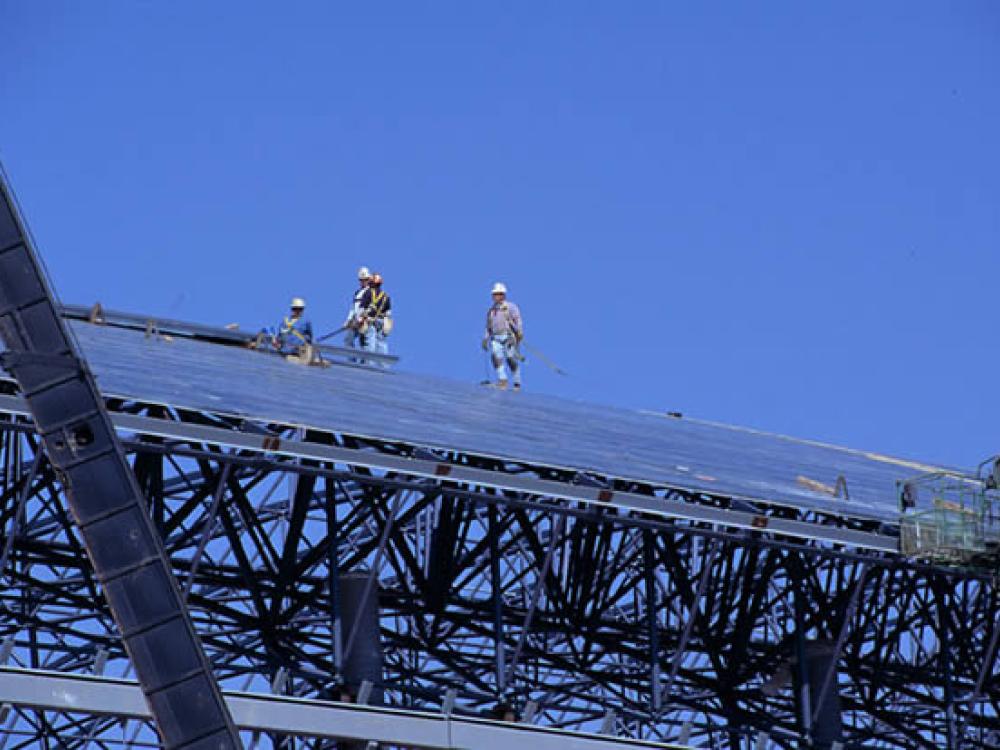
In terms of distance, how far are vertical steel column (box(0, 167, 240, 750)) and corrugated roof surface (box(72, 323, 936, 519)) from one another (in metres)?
10.6

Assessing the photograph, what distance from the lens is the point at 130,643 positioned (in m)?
29.9

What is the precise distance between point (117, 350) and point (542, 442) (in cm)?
811

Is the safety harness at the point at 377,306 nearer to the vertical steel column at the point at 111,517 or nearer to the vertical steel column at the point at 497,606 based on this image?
the vertical steel column at the point at 497,606

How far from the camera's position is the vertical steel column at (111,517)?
2984 centimetres

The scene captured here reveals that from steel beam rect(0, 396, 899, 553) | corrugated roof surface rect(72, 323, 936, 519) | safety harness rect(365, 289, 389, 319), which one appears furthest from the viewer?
safety harness rect(365, 289, 389, 319)

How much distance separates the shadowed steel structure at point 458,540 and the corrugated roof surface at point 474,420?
122 millimetres

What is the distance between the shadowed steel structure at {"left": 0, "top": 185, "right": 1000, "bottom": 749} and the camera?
4234cm

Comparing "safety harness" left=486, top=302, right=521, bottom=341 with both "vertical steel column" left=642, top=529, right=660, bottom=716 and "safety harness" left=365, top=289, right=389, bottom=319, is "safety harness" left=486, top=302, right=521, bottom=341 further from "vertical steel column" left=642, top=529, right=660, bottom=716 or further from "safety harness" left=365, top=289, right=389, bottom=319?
"vertical steel column" left=642, top=529, right=660, bottom=716

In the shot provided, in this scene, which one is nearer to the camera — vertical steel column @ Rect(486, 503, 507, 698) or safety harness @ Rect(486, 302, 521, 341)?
vertical steel column @ Rect(486, 503, 507, 698)

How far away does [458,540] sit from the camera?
49.2m

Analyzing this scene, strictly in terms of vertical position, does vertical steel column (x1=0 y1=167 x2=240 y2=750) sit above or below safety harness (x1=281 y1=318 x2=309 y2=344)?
below

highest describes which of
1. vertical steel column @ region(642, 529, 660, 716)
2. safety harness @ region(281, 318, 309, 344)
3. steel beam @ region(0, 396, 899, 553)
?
safety harness @ region(281, 318, 309, 344)

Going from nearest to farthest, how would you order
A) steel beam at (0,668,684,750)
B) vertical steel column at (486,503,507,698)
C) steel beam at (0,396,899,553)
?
steel beam at (0,668,684,750) → steel beam at (0,396,899,553) → vertical steel column at (486,503,507,698)

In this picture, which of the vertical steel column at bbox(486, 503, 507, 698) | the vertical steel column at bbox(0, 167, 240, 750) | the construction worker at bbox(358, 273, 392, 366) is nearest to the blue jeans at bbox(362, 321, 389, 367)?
the construction worker at bbox(358, 273, 392, 366)
